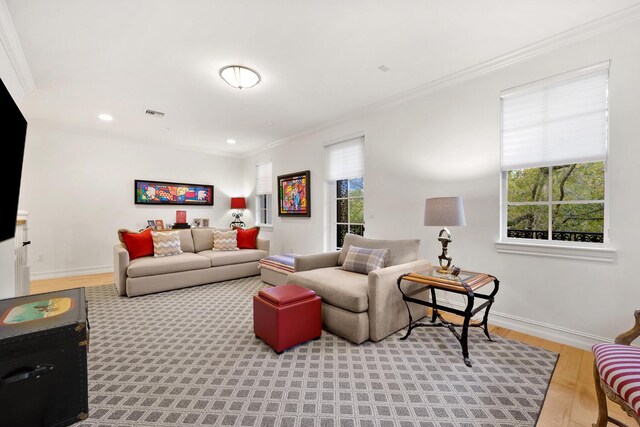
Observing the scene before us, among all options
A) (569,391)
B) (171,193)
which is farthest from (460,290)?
(171,193)

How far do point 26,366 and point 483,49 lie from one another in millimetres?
3884

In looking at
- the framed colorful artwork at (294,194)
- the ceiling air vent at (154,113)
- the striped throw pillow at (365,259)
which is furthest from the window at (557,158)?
the ceiling air vent at (154,113)

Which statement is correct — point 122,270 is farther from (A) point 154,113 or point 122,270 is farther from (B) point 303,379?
(B) point 303,379

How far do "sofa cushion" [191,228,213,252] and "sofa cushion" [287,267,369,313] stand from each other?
8.93 ft

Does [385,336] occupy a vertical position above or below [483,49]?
below

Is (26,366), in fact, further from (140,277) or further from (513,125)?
(513,125)

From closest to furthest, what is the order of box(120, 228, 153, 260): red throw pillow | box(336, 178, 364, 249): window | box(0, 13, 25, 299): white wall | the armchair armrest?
the armchair armrest
box(0, 13, 25, 299): white wall
box(120, 228, 153, 260): red throw pillow
box(336, 178, 364, 249): window

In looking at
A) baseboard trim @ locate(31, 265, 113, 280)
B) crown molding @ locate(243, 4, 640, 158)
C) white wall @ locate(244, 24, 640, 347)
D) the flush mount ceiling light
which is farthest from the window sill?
baseboard trim @ locate(31, 265, 113, 280)

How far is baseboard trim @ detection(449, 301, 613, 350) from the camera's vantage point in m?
2.29

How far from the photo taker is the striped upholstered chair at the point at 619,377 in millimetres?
1111

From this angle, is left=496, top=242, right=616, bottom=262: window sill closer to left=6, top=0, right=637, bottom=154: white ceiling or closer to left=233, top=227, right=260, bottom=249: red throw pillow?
left=6, top=0, right=637, bottom=154: white ceiling

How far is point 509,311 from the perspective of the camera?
8.87 ft

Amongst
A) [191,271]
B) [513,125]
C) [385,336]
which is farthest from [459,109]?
[191,271]

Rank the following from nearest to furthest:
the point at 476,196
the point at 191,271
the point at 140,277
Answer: the point at 476,196, the point at 140,277, the point at 191,271
